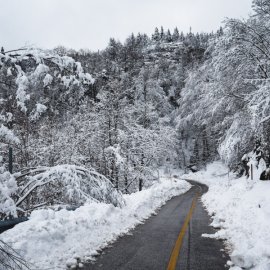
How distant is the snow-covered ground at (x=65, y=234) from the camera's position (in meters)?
6.55

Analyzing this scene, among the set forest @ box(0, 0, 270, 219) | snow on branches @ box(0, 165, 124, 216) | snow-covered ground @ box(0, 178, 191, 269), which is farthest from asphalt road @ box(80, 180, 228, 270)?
forest @ box(0, 0, 270, 219)

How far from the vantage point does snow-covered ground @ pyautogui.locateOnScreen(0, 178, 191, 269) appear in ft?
21.5

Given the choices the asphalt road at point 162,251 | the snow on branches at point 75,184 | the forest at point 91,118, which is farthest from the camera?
the snow on branches at point 75,184

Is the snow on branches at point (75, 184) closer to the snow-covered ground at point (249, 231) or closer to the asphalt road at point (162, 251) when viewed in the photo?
the asphalt road at point (162, 251)

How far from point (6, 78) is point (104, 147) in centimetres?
1879

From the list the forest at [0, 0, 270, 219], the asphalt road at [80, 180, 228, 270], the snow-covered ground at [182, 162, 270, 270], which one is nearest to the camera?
the forest at [0, 0, 270, 219]

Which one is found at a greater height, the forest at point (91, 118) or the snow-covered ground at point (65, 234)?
the forest at point (91, 118)

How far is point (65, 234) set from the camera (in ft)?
26.0

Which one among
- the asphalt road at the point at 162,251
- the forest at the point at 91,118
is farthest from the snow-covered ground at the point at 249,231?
the forest at the point at 91,118

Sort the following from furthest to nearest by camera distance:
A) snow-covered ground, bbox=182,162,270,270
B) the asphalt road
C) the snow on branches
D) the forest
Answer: the snow on branches, the asphalt road, snow-covered ground, bbox=182,162,270,270, the forest

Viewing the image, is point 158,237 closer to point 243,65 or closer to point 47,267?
point 47,267

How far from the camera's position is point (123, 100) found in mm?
23844

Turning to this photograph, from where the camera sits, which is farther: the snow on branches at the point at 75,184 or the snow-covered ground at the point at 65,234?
the snow on branches at the point at 75,184

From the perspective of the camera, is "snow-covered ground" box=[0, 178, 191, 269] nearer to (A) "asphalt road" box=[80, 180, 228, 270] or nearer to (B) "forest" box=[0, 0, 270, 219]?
(A) "asphalt road" box=[80, 180, 228, 270]
